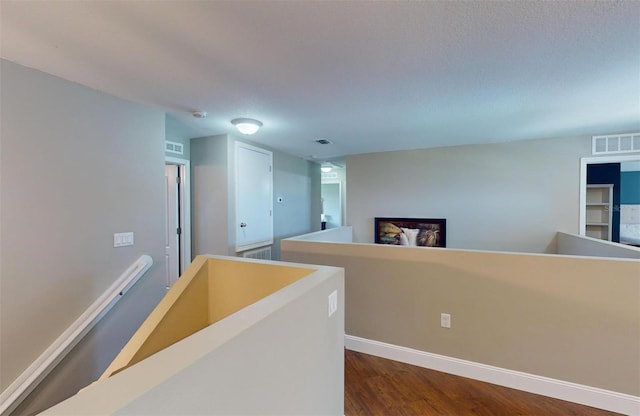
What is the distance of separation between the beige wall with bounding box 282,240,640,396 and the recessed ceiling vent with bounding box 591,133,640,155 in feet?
9.47

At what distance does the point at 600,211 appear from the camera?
4824mm

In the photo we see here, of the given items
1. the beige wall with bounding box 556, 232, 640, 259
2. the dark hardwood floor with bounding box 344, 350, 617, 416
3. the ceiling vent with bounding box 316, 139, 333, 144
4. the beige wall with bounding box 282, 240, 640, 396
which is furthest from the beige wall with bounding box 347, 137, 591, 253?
the dark hardwood floor with bounding box 344, 350, 617, 416

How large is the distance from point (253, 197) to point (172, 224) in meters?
1.26

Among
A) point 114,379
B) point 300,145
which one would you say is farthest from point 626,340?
point 300,145

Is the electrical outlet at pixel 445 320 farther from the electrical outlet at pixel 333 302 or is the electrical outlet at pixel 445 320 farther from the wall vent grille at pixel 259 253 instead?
the wall vent grille at pixel 259 253

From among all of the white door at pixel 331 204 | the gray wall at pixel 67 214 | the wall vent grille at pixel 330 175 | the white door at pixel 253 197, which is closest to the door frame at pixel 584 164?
the white door at pixel 253 197

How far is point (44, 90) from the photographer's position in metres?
2.11

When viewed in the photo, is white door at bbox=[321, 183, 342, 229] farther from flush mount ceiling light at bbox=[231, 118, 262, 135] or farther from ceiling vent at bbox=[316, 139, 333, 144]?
flush mount ceiling light at bbox=[231, 118, 262, 135]

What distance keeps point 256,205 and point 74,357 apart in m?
2.80

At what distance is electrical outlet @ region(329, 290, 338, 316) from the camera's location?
154 centimetres

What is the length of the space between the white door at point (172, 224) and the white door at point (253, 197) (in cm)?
91

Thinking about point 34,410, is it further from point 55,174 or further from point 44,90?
point 44,90

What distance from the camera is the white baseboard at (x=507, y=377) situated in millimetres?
1912

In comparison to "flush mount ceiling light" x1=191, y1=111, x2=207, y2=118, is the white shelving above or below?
below
